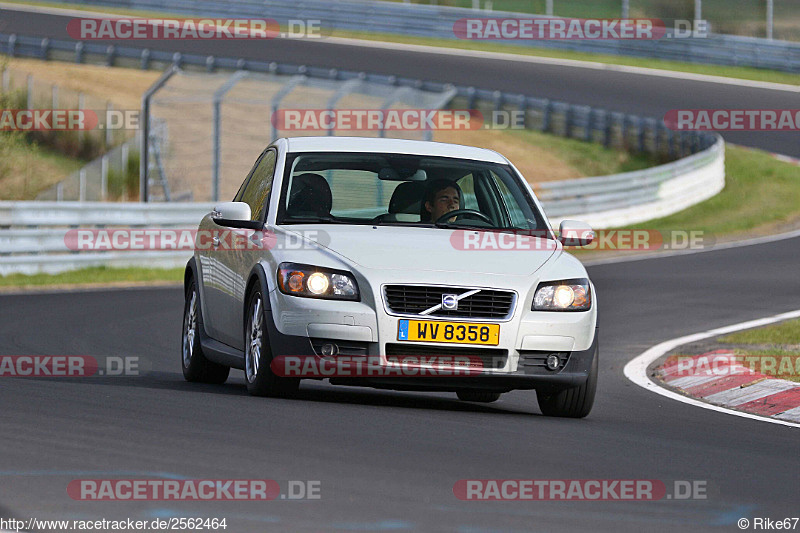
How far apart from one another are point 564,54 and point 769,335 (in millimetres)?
35009

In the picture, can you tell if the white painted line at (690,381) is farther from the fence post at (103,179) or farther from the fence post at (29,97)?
the fence post at (29,97)

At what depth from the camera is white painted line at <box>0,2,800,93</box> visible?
4388 cm

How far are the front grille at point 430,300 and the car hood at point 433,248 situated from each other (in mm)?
115

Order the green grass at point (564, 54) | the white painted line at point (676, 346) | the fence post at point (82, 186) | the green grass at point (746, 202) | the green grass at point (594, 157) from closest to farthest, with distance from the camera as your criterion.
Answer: the white painted line at point (676, 346) < the fence post at point (82, 186) < the green grass at point (746, 202) < the green grass at point (594, 157) < the green grass at point (564, 54)

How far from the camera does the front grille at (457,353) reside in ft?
28.7

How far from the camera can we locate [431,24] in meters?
50.0

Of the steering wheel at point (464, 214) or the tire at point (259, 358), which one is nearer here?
the tire at point (259, 358)

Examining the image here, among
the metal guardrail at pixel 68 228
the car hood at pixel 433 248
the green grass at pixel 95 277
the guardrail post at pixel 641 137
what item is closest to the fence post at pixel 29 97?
the metal guardrail at pixel 68 228

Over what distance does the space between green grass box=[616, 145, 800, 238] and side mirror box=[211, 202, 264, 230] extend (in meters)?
19.0

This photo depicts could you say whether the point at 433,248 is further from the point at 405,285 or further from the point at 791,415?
the point at 791,415

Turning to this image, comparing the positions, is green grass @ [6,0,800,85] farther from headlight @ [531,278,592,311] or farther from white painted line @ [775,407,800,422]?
headlight @ [531,278,592,311]

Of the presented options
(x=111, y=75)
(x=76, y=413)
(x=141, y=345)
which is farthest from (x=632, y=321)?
(x=111, y=75)

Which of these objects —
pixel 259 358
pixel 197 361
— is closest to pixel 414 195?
pixel 259 358

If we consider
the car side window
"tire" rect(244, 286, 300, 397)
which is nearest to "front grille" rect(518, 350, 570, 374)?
"tire" rect(244, 286, 300, 397)
